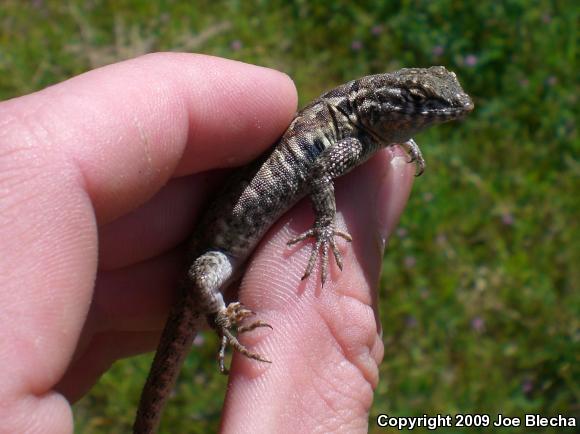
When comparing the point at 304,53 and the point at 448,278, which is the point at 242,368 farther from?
the point at 304,53

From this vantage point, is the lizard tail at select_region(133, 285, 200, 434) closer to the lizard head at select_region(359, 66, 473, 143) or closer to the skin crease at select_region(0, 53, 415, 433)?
the skin crease at select_region(0, 53, 415, 433)

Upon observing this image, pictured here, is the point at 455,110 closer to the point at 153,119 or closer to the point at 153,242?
the point at 153,119

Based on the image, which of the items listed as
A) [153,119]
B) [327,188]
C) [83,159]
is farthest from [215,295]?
[83,159]

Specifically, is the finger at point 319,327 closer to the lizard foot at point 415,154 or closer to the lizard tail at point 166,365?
the lizard foot at point 415,154

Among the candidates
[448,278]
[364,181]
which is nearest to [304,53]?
[448,278]

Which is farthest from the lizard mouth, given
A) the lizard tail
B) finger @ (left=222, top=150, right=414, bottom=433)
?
the lizard tail
